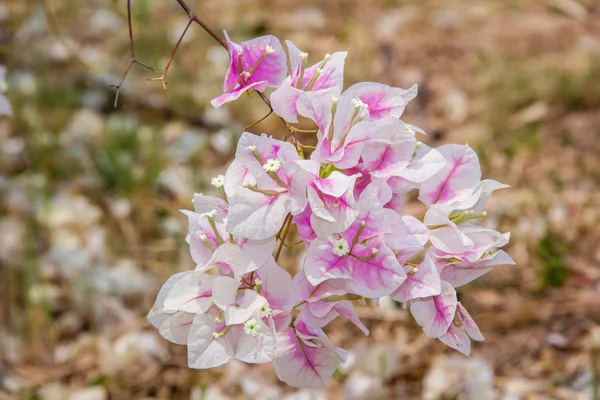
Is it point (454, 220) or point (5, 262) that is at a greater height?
point (454, 220)

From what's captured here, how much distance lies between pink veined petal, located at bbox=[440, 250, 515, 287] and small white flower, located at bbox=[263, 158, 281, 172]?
0.24 meters

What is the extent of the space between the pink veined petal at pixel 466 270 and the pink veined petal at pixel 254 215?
8.5 inches

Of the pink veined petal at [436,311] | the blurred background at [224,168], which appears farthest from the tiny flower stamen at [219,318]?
the blurred background at [224,168]

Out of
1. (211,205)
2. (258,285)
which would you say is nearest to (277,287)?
(258,285)

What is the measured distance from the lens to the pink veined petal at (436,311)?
878mm

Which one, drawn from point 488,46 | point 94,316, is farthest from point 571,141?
point 94,316

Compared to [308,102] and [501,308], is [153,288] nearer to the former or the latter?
[501,308]

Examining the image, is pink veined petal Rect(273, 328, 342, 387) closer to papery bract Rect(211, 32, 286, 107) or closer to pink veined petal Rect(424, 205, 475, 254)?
pink veined petal Rect(424, 205, 475, 254)

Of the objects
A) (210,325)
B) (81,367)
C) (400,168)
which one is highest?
(400,168)

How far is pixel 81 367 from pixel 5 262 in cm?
44

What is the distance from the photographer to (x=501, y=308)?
6.66ft

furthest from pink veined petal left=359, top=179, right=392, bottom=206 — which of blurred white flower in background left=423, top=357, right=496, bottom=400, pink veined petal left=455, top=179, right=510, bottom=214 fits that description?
blurred white flower in background left=423, top=357, right=496, bottom=400

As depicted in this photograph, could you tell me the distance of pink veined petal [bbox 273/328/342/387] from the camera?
37.7 inches

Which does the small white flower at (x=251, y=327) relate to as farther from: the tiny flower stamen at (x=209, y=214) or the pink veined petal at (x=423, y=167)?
the pink veined petal at (x=423, y=167)
